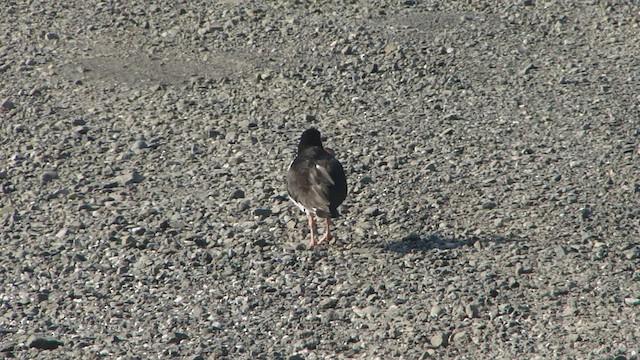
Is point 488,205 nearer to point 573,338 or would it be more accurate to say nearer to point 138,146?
point 573,338

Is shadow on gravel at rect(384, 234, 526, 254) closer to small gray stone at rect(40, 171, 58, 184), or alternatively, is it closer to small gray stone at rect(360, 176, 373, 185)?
small gray stone at rect(360, 176, 373, 185)

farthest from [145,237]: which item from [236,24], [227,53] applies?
[236,24]

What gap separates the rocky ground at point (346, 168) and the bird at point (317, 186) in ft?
1.28

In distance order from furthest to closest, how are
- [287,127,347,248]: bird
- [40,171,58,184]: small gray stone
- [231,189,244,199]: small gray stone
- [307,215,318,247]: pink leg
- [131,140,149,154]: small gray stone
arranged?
[131,140,149,154]: small gray stone < [40,171,58,184]: small gray stone < [231,189,244,199]: small gray stone < [307,215,318,247]: pink leg < [287,127,347,248]: bird

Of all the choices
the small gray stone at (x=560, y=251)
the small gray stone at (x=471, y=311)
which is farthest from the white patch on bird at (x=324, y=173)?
the small gray stone at (x=560, y=251)

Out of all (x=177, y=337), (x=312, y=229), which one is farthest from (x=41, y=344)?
(x=312, y=229)

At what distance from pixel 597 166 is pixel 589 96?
2.47 metres

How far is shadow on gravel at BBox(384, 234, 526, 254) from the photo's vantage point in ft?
34.3

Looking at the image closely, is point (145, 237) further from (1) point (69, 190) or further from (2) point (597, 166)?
(2) point (597, 166)

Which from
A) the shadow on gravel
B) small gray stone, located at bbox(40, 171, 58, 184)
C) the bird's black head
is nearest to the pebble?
the shadow on gravel

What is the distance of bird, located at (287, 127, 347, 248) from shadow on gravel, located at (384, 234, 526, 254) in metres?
0.69

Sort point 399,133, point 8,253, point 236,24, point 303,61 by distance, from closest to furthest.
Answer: point 8,253 → point 399,133 → point 303,61 → point 236,24

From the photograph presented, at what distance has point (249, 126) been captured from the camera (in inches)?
548

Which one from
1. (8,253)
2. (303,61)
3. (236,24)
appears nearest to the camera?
(8,253)
